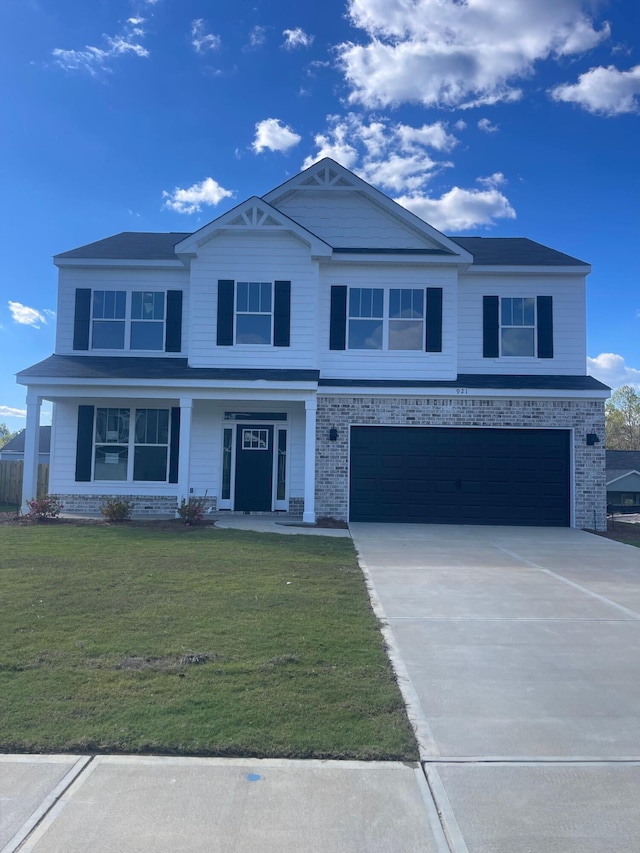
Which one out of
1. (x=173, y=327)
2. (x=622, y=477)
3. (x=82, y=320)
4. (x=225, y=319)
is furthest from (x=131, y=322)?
(x=622, y=477)

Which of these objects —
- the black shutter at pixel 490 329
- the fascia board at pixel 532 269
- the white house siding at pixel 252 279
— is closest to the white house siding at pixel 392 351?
the white house siding at pixel 252 279

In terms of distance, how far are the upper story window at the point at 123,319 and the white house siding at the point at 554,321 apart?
728 cm

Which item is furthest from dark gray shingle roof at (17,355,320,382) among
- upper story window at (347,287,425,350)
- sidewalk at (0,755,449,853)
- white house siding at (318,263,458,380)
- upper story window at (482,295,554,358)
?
sidewalk at (0,755,449,853)

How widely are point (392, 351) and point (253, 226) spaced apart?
449cm

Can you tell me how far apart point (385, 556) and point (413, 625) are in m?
4.02

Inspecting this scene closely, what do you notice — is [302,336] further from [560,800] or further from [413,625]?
[560,800]

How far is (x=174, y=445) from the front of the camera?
1595 cm

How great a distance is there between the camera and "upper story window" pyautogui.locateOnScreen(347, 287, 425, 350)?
52.4 feet

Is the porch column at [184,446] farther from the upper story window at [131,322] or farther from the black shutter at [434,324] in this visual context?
the black shutter at [434,324]

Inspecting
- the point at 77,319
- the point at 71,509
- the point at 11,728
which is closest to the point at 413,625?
the point at 11,728

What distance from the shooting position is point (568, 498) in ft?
50.2

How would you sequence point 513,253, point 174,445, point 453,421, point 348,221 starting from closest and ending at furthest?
point 453,421 → point 174,445 → point 348,221 → point 513,253

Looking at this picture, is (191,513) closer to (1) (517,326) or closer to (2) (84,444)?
(2) (84,444)

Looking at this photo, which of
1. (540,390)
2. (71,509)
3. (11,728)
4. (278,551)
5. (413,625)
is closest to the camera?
(11,728)
